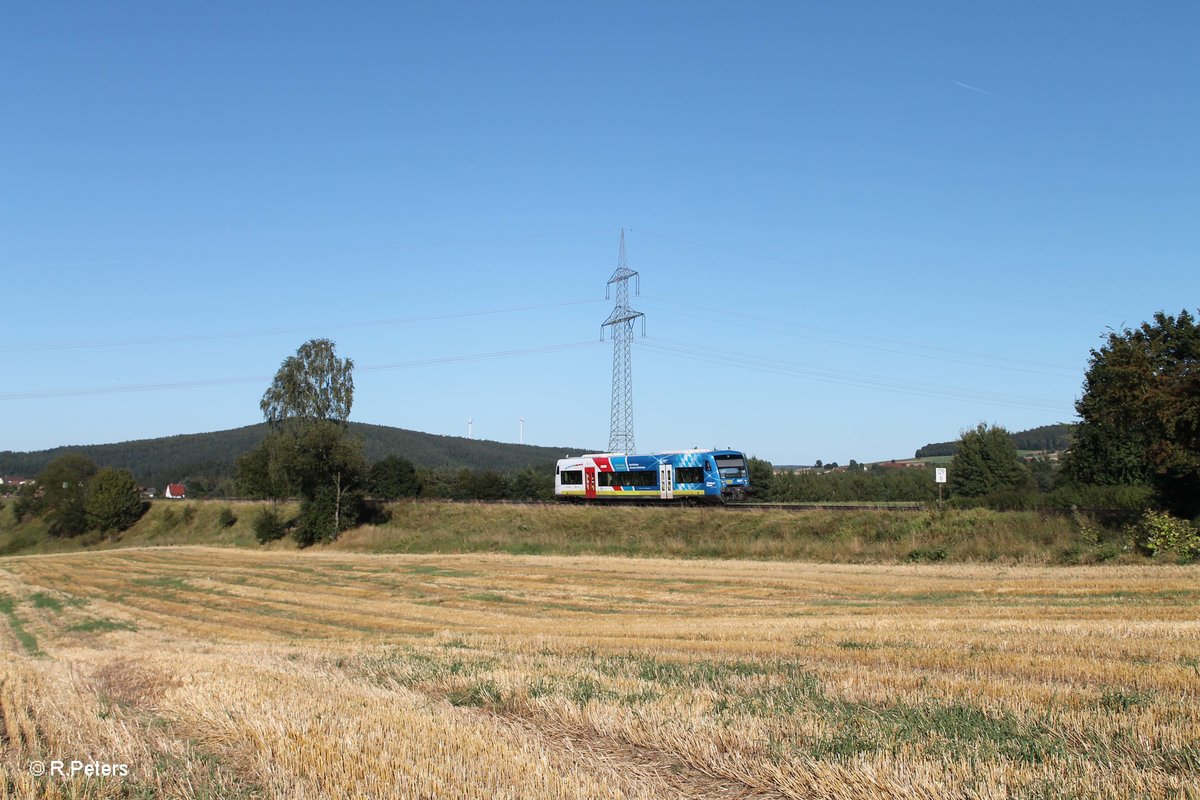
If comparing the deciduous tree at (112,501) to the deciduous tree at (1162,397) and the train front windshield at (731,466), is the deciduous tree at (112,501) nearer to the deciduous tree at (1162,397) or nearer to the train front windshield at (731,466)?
the train front windshield at (731,466)

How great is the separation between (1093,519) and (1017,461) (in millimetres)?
59426

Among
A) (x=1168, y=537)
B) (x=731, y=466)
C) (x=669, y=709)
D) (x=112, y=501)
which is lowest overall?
(x=669, y=709)

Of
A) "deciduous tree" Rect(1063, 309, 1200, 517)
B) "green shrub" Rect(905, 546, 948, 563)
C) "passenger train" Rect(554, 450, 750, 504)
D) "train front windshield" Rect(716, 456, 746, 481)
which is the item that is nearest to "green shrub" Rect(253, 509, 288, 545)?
"passenger train" Rect(554, 450, 750, 504)

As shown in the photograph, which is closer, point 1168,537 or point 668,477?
point 1168,537

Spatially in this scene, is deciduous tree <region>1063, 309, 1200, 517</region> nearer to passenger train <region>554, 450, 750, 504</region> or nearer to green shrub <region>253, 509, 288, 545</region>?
passenger train <region>554, 450, 750, 504</region>

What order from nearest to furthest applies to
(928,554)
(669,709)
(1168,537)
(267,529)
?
(669,709)
(1168,537)
(928,554)
(267,529)

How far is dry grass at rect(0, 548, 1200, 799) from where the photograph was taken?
18.7 ft

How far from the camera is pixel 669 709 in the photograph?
7.51 metres

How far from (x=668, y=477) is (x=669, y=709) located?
49818 mm

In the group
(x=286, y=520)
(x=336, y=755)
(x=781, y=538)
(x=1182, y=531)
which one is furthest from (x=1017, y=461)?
(x=336, y=755)

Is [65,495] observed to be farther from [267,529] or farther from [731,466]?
[731,466]

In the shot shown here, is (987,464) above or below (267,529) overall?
above

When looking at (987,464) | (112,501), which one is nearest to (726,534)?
(987,464)

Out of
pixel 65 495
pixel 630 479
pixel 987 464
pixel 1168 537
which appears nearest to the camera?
pixel 1168 537
